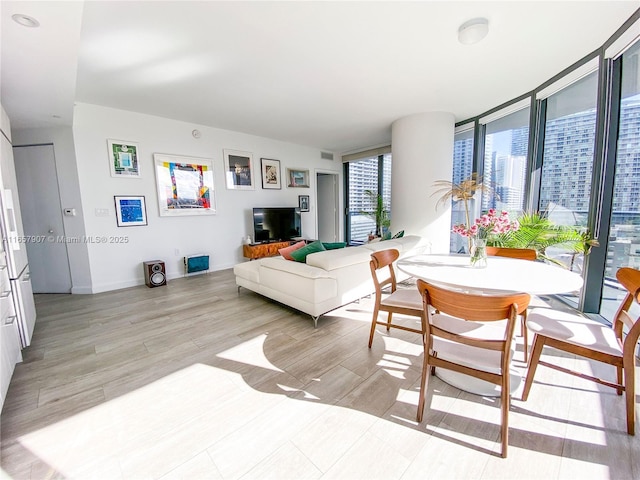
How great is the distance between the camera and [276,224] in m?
5.80

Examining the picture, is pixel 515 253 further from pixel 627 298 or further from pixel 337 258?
pixel 337 258

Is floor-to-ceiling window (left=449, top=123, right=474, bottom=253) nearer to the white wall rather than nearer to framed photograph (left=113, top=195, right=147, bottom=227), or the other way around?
the white wall

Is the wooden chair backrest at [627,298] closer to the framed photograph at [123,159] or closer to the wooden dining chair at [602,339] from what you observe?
the wooden dining chair at [602,339]

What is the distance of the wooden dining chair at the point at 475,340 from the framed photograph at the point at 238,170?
4.67 meters

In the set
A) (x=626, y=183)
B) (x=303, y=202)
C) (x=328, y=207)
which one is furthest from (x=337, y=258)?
(x=328, y=207)

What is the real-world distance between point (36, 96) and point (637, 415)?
549 centimetres

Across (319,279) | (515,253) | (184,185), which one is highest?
(184,185)

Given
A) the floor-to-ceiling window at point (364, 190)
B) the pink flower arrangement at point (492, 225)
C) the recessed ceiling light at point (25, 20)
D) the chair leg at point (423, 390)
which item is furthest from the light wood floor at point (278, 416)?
the floor-to-ceiling window at point (364, 190)

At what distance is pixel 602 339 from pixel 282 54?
3296mm

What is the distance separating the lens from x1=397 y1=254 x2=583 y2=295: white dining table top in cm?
155

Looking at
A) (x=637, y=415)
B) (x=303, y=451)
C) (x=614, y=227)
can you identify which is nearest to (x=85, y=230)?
(x=303, y=451)

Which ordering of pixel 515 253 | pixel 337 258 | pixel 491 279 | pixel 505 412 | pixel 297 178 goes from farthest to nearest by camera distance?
1. pixel 297 178
2. pixel 337 258
3. pixel 515 253
4. pixel 491 279
5. pixel 505 412

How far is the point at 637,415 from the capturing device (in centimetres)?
153

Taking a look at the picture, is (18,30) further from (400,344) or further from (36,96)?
(400,344)
